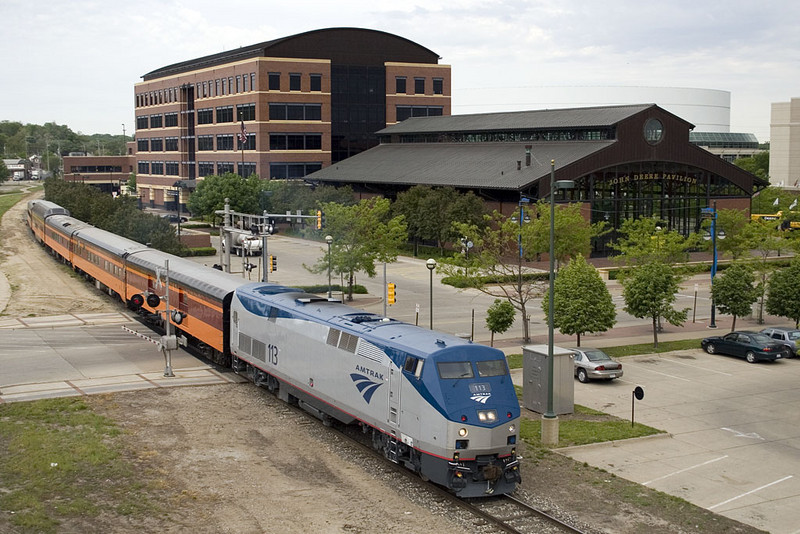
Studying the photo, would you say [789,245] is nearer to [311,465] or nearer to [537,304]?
[537,304]

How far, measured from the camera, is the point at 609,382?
120ft

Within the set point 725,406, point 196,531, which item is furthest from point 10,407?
point 725,406

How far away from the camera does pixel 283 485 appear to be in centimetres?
2222

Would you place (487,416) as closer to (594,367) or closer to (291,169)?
(594,367)

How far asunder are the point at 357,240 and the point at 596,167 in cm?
2912

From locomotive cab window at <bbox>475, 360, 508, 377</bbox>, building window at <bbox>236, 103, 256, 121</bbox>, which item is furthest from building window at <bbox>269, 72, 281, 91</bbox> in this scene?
locomotive cab window at <bbox>475, 360, 508, 377</bbox>

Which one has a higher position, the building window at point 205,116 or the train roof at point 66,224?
the building window at point 205,116

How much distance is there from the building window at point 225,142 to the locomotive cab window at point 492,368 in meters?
102

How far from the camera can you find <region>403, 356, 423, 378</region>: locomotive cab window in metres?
21.4

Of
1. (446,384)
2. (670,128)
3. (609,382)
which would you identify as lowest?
(609,382)

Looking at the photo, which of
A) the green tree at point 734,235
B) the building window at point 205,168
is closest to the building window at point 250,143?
the building window at point 205,168

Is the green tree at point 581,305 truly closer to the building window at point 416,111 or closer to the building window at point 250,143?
the building window at point 250,143

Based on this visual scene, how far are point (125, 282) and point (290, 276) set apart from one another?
2198 cm

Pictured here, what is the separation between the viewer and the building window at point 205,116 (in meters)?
125
